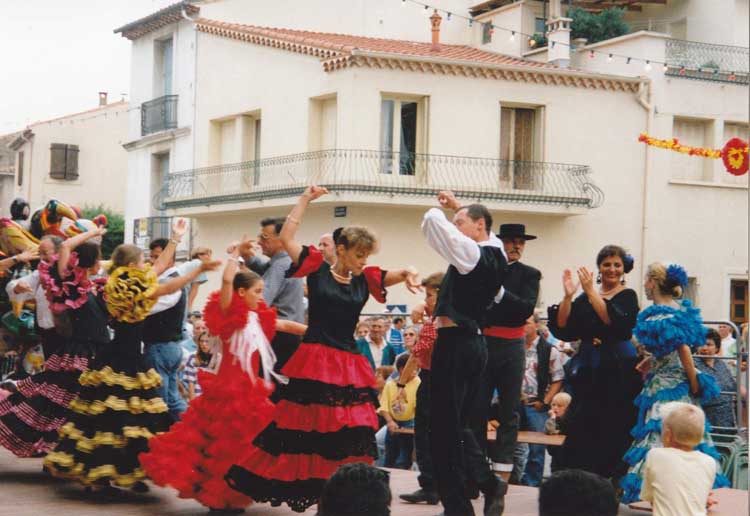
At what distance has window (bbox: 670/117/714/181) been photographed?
27.9 meters

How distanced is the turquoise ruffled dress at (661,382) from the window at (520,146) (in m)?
19.4

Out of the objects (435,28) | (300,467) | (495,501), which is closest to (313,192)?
(300,467)

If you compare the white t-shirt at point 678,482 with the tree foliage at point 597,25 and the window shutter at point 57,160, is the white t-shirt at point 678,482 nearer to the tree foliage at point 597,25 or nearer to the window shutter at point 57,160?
the tree foliage at point 597,25

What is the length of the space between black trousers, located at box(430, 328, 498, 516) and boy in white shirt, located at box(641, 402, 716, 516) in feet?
3.66

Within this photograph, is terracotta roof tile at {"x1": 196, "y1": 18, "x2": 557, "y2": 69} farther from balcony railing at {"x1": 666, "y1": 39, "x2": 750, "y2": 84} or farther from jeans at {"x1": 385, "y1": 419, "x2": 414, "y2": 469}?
jeans at {"x1": 385, "y1": 419, "x2": 414, "y2": 469}

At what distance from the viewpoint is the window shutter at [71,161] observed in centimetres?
4075

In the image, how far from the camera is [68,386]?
880 centimetres

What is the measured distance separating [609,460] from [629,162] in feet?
67.7

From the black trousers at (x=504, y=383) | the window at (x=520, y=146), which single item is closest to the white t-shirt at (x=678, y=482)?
the black trousers at (x=504, y=383)

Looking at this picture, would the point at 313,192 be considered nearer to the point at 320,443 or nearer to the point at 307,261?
the point at 307,261

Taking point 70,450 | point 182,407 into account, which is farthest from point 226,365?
point 182,407

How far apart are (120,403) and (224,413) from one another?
0.81 m

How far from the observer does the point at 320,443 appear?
23.7 ft

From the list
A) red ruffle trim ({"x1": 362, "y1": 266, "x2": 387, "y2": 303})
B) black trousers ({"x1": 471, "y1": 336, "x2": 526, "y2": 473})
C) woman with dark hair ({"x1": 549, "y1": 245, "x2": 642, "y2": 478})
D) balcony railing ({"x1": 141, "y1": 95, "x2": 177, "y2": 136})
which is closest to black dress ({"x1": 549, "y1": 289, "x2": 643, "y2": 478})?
woman with dark hair ({"x1": 549, "y1": 245, "x2": 642, "y2": 478})
